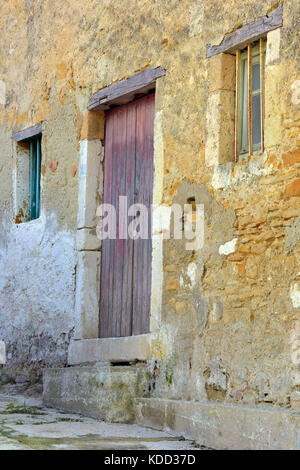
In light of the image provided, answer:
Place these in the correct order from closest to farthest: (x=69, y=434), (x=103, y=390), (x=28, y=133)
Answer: (x=69, y=434) < (x=103, y=390) < (x=28, y=133)

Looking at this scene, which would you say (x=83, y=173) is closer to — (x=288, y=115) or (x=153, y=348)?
(x=153, y=348)

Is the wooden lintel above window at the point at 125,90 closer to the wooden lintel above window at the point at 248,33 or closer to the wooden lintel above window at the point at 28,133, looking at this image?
the wooden lintel above window at the point at 248,33

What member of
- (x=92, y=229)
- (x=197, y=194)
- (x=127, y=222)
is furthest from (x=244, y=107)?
(x=92, y=229)

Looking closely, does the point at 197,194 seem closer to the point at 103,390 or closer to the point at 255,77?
the point at 255,77

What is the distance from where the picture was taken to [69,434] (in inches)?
198

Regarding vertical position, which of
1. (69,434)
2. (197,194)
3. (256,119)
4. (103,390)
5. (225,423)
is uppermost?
(256,119)

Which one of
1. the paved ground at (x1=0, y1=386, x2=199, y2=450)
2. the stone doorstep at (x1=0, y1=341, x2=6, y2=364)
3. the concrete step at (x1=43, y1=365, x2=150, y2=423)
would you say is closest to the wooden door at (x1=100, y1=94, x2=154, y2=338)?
the concrete step at (x1=43, y1=365, x2=150, y2=423)

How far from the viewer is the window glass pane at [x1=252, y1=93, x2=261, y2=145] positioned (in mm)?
5324

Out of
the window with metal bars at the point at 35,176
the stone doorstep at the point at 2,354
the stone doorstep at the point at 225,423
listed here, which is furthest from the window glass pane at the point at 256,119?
the stone doorstep at the point at 2,354

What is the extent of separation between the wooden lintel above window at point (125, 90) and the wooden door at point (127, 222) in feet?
0.30

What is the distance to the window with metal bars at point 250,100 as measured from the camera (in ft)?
17.3
